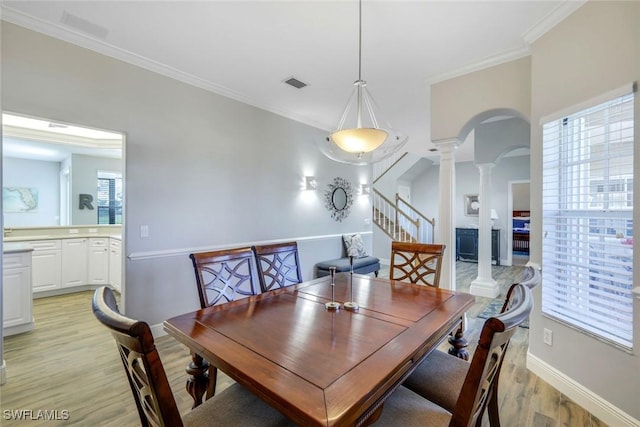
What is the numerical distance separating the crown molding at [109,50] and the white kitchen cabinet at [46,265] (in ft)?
10.8

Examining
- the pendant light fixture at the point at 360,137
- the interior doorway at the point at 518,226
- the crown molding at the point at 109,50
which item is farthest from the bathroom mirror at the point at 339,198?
the interior doorway at the point at 518,226

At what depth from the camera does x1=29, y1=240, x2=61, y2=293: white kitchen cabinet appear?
423cm

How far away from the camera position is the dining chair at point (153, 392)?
753 mm

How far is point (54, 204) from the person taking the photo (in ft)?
22.4

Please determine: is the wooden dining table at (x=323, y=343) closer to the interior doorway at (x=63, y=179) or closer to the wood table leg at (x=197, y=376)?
the wood table leg at (x=197, y=376)

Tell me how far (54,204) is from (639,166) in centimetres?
968

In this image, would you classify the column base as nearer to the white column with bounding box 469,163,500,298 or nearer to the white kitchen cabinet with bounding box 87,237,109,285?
the white column with bounding box 469,163,500,298

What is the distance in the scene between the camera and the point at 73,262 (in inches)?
180

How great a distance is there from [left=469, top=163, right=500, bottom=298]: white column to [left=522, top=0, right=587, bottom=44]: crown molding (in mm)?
2810

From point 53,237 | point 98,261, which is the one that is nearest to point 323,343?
point 98,261

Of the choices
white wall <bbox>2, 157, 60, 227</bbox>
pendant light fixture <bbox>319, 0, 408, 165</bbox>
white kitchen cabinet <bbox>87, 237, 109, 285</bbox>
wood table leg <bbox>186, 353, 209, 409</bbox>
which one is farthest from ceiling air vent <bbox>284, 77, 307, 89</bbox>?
white wall <bbox>2, 157, 60, 227</bbox>

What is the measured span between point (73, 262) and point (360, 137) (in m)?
5.07

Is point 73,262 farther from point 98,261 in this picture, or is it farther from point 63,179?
point 63,179

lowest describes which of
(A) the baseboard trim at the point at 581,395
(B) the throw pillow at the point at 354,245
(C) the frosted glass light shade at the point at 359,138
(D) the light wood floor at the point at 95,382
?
(D) the light wood floor at the point at 95,382
